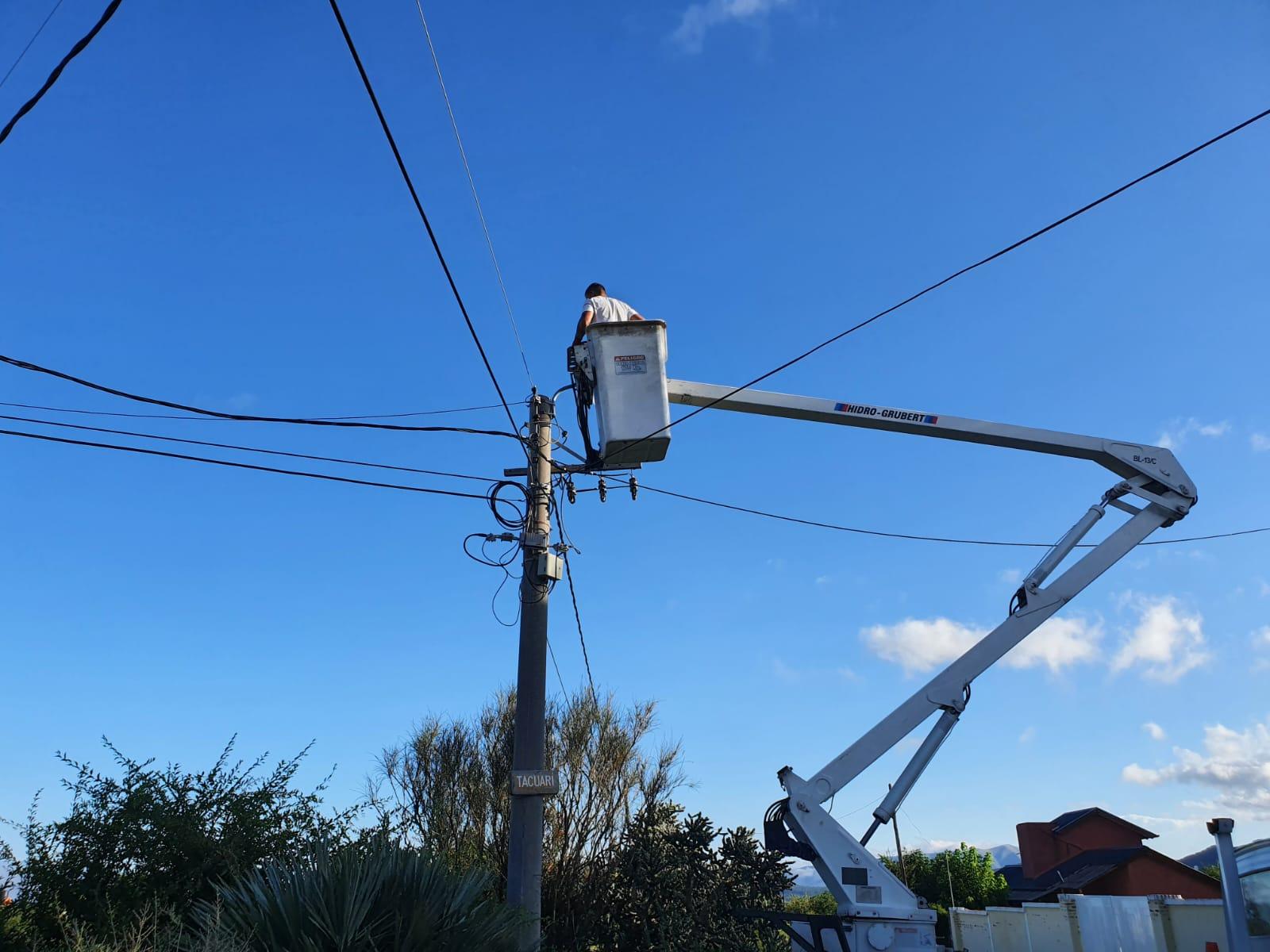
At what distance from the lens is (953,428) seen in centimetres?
1023

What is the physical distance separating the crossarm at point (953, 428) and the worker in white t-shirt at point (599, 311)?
844mm

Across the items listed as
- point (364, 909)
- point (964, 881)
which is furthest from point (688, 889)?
point (964, 881)

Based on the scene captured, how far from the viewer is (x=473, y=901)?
7133mm

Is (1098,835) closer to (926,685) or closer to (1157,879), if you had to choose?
(1157,879)

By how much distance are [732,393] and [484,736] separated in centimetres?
925

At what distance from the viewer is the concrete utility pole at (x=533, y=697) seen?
7.97 meters

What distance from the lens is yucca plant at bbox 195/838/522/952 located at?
19.0 feet

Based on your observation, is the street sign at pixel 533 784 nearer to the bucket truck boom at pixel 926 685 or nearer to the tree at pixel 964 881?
the bucket truck boom at pixel 926 685

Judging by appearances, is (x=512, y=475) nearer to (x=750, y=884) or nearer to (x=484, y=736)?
(x=750, y=884)

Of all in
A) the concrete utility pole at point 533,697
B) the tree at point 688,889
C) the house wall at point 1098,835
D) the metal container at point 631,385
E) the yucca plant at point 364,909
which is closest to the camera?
the yucca plant at point 364,909

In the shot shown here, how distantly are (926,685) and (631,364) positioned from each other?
4.53 m

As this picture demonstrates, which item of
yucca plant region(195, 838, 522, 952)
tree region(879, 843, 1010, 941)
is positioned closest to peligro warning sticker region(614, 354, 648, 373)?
yucca plant region(195, 838, 522, 952)

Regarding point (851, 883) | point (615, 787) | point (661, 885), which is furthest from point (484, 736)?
point (851, 883)

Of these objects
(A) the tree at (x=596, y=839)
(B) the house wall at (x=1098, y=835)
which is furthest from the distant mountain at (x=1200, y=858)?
(A) the tree at (x=596, y=839)
